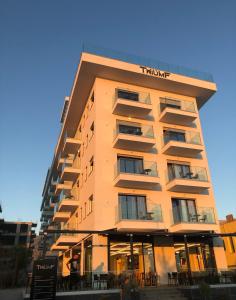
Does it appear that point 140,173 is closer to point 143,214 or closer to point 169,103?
point 143,214

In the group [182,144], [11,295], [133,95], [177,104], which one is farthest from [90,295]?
[177,104]

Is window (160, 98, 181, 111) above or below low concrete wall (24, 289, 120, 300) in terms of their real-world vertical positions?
above

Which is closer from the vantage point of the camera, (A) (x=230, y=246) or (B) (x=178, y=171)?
(B) (x=178, y=171)

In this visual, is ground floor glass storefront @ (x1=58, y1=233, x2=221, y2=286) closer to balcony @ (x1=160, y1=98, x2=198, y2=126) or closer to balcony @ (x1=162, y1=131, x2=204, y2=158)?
balcony @ (x1=162, y1=131, x2=204, y2=158)

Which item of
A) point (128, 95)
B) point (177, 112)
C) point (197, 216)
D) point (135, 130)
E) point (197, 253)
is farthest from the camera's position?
point (128, 95)

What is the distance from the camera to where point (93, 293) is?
1617cm

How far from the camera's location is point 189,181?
23.7m

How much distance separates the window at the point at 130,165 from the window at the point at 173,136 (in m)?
3.86

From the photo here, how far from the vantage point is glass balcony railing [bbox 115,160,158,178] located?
23359 millimetres

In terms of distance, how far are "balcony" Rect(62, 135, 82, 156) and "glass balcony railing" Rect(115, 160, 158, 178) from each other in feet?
29.0

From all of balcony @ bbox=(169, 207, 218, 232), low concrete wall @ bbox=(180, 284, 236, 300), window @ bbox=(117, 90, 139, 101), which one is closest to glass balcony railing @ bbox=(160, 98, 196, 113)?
window @ bbox=(117, 90, 139, 101)

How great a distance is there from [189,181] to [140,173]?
4222mm

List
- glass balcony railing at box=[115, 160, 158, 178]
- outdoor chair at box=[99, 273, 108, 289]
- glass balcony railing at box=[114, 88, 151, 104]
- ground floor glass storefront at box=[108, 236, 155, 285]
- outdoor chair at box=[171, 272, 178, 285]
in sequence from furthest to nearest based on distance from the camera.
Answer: glass balcony railing at box=[114, 88, 151, 104] → glass balcony railing at box=[115, 160, 158, 178] → ground floor glass storefront at box=[108, 236, 155, 285] → outdoor chair at box=[171, 272, 178, 285] → outdoor chair at box=[99, 273, 108, 289]

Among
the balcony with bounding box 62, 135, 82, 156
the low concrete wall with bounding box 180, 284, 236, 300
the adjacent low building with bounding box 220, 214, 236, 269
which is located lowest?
the low concrete wall with bounding box 180, 284, 236, 300
